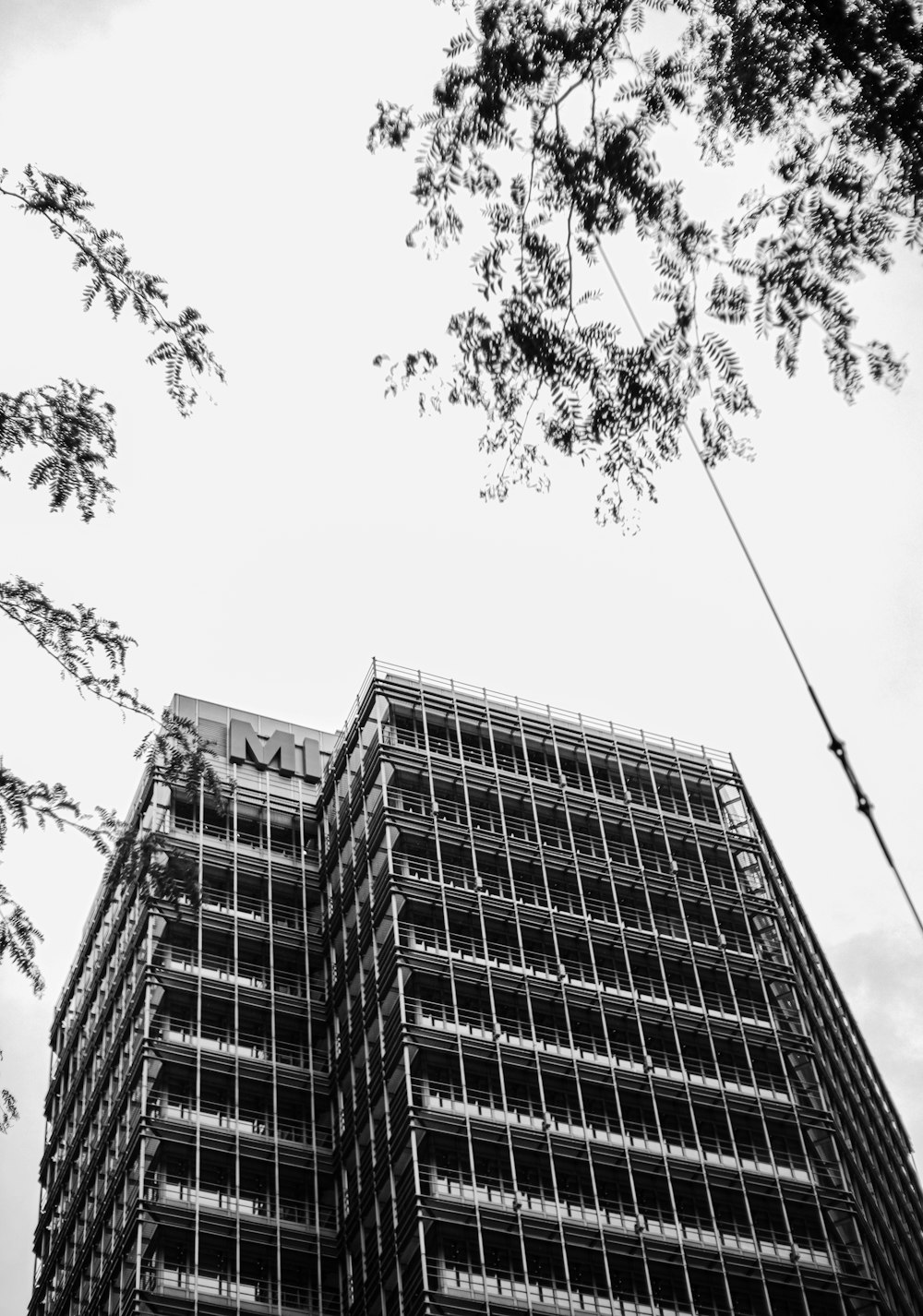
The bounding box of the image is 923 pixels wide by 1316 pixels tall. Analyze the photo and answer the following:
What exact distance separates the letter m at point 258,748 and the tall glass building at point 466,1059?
0.12 m

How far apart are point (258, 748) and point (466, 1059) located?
762 inches

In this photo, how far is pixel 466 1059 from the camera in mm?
43781

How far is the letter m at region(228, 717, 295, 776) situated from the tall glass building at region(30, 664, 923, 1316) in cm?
12

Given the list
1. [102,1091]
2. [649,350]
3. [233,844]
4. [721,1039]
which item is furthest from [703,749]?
[649,350]

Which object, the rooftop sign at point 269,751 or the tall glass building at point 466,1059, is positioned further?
the rooftop sign at point 269,751

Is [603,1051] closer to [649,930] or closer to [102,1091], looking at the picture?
[649,930]

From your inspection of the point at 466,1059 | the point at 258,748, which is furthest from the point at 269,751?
the point at 466,1059

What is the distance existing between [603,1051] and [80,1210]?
18833mm

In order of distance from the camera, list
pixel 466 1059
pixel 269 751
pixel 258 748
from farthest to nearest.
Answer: pixel 269 751
pixel 258 748
pixel 466 1059

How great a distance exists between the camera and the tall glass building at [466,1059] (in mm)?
41062

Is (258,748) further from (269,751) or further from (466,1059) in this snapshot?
(466,1059)

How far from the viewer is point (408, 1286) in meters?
38.4

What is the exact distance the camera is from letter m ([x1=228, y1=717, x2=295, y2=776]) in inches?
2317

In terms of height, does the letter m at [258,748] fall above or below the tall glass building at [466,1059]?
above
